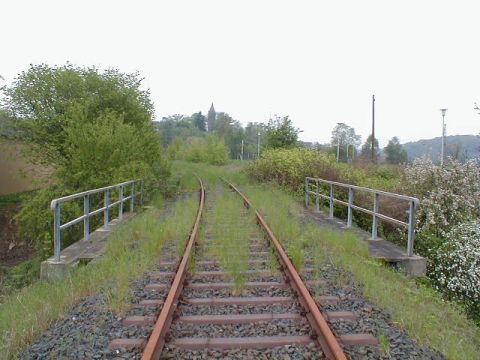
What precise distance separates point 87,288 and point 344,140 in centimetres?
10116

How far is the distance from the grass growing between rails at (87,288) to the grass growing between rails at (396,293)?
2.34m

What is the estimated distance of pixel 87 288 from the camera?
5.94 meters

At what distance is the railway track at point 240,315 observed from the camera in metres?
4.14

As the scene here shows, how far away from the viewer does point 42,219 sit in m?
16.0

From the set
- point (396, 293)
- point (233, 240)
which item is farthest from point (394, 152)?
point (396, 293)

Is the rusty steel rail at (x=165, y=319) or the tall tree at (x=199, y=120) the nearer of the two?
the rusty steel rail at (x=165, y=319)

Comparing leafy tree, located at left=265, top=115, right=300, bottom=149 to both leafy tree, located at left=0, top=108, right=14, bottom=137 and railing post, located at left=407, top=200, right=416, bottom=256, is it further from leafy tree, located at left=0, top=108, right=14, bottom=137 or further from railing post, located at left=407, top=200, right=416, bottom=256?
railing post, located at left=407, top=200, right=416, bottom=256

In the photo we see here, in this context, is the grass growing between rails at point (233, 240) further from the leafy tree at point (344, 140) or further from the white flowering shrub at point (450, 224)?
the leafy tree at point (344, 140)

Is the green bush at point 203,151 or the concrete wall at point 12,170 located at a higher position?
the green bush at point 203,151

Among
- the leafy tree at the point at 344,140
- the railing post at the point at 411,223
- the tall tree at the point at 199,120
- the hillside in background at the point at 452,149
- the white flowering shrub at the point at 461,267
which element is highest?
the tall tree at the point at 199,120

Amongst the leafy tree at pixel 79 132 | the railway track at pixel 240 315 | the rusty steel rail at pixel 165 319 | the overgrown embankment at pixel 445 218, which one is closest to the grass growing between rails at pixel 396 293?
the railway track at pixel 240 315

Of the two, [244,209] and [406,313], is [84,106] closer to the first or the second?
[244,209]

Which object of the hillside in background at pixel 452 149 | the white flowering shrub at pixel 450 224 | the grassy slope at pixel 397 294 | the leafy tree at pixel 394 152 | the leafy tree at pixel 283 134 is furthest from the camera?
the leafy tree at pixel 394 152

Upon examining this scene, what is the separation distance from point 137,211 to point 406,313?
430 inches
